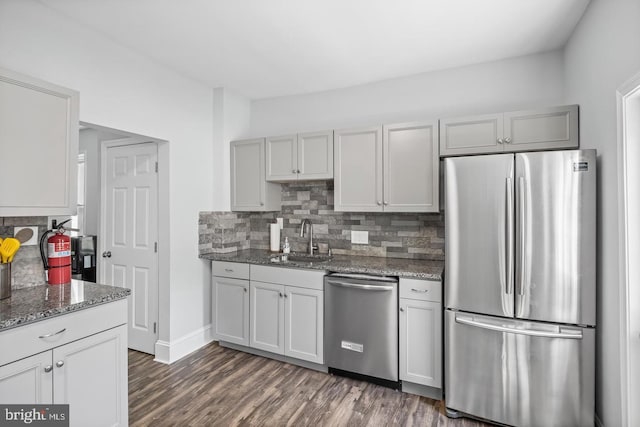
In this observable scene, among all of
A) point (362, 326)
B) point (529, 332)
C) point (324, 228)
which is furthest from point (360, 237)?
point (529, 332)

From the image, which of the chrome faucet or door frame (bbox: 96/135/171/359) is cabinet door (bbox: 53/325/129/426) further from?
the chrome faucet

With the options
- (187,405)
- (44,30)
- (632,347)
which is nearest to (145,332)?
(187,405)

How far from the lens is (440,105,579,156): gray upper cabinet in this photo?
7.93 feet

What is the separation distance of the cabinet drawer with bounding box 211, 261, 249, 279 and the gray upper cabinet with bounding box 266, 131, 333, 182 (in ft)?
3.10

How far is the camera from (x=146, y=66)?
2.82 m

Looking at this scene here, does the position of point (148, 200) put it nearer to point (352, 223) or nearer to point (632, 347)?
point (352, 223)

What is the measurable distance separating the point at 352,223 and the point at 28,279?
2574 millimetres

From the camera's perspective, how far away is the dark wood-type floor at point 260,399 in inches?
87.4

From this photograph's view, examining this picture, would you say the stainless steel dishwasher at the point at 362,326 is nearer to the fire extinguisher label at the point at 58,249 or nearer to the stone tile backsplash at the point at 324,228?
the stone tile backsplash at the point at 324,228

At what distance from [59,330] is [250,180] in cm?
222

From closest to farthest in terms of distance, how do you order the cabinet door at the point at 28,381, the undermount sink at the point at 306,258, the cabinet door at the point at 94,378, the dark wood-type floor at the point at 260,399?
the cabinet door at the point at 28,381, the cabinet door at the point at 94,378, the dark wood-type floor at the point at 260,399, the undermount sink at the point at 306,258

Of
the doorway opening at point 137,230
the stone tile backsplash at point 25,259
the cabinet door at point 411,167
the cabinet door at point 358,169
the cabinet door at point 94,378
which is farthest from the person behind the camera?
the doorway opening at point 137,230

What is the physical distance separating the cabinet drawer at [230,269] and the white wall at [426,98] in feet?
5.14

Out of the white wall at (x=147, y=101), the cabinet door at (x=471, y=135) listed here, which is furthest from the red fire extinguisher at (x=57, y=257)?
the cabinet door at (x=471, y=135)
